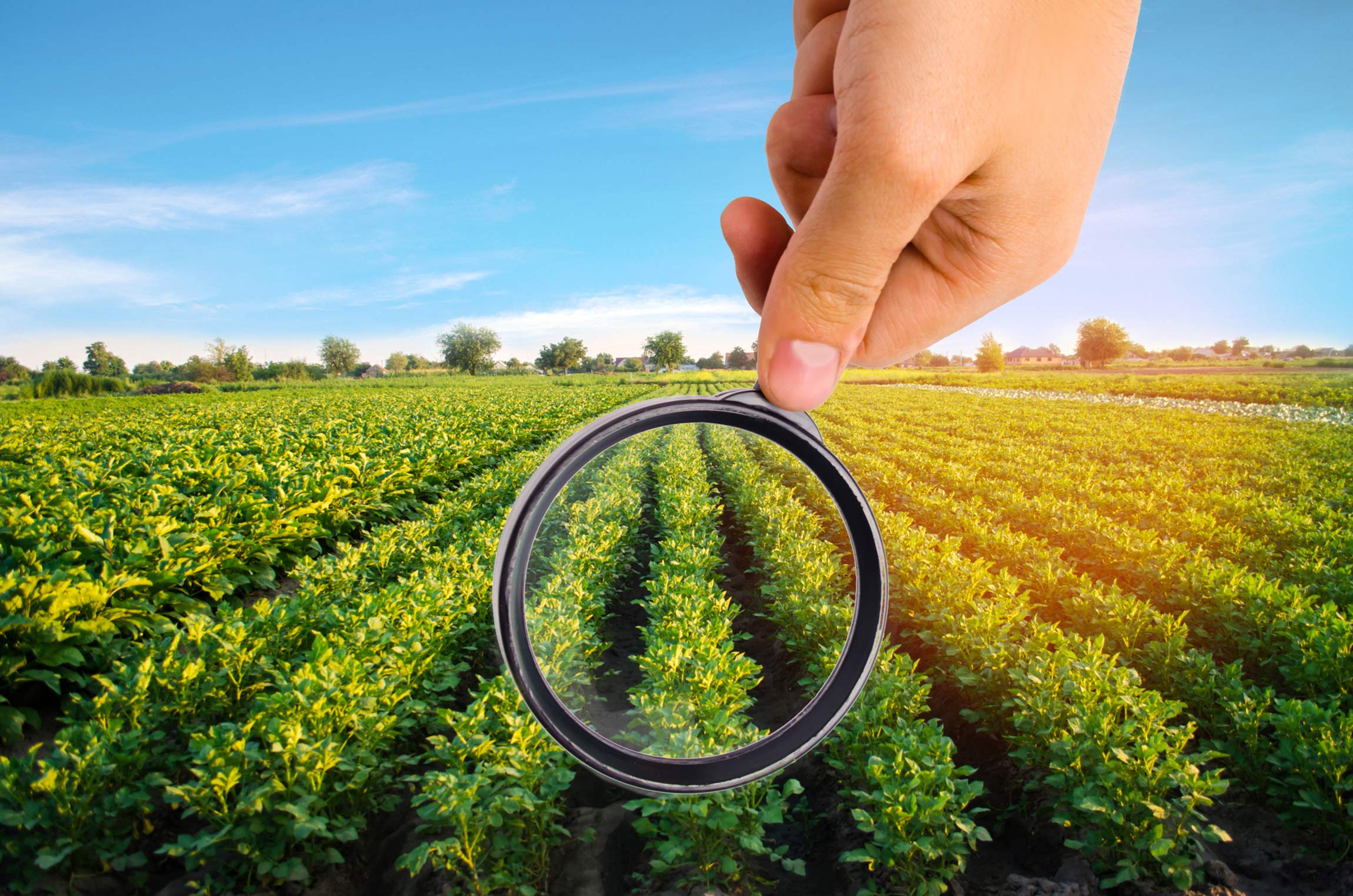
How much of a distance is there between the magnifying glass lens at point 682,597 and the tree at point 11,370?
11546cm

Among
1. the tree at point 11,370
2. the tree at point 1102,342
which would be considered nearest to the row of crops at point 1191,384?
the tree at point 1102,342

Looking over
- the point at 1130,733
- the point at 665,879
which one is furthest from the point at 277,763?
the point at 1130,733

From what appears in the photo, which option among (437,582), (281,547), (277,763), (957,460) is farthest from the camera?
(957,460)

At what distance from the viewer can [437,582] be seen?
4488mm

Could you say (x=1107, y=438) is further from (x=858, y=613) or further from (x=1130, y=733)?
Answer: (x=858, y=613)

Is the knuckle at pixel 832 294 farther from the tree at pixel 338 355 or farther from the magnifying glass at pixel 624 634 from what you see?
the tree at pixel 338 355

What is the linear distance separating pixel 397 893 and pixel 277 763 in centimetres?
83

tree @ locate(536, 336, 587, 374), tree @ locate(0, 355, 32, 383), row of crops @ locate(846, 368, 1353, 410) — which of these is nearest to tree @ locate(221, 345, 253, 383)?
tree @ locate(0, 355, 32, 383)

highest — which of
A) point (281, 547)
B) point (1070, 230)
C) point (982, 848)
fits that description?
point (1070, 230)

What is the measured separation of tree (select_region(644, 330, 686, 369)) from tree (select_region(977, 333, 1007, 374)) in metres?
93.5

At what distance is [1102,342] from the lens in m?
80.9

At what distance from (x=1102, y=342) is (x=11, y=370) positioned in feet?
492

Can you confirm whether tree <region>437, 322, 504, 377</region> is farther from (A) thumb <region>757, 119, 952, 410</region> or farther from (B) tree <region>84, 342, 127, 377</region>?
(A) thumb <region>757, 119, 952, 410</region>

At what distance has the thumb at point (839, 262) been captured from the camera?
1.02 metres
